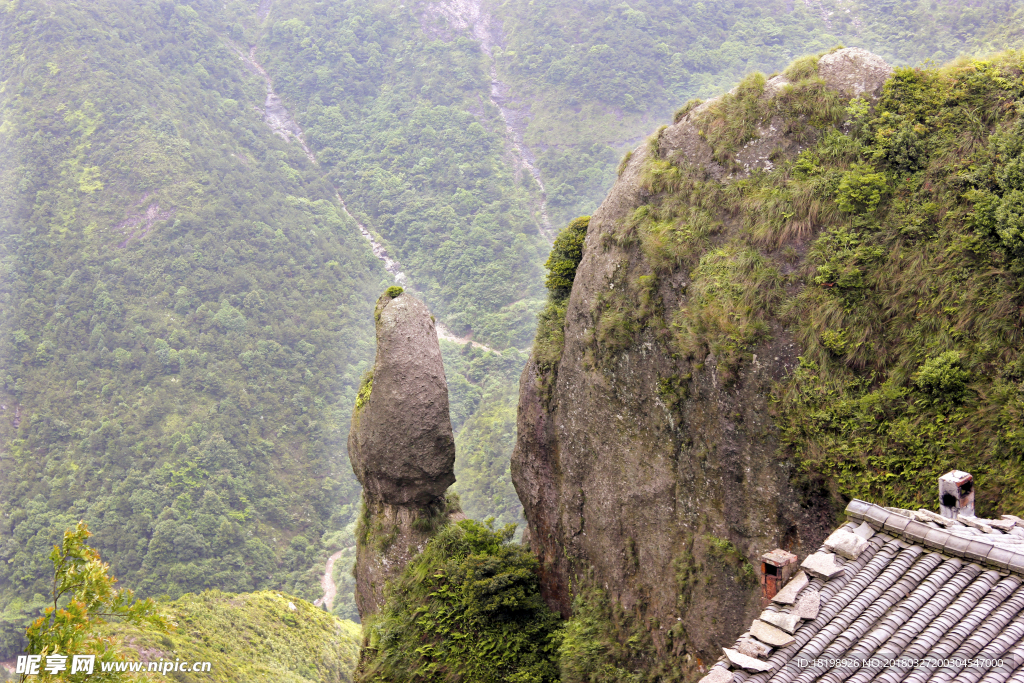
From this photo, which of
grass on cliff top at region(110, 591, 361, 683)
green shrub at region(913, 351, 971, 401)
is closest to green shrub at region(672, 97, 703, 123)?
green shrub at region(913, 351, 971, 401)

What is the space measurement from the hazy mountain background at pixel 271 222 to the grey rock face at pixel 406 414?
932 inches

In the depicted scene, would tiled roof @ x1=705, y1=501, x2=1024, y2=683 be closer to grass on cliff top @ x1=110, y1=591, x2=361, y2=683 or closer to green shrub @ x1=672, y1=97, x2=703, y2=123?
green shrub @ x1=672, y1=97, x2=703, y2=123

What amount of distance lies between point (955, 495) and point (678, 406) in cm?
500

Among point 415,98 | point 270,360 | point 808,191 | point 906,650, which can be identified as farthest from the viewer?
point 415,98

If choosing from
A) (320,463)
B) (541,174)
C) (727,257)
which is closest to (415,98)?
(541,174)

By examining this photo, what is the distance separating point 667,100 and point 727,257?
67.6 metres

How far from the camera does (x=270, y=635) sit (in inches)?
1286

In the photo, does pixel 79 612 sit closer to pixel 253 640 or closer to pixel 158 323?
pixel 253 640

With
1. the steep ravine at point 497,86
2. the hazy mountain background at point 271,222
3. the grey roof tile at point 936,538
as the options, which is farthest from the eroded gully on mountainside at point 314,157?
the grey roof tile at point 936,538

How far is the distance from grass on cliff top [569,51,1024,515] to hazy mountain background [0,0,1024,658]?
3225 centimetres

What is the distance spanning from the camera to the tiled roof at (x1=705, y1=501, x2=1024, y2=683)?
21.2 feet

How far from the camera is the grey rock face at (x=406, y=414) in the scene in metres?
19.2

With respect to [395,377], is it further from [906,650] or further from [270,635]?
[270,635]

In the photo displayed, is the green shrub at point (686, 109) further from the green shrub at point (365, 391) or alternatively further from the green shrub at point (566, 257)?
the green shrub at point (365, 391)
